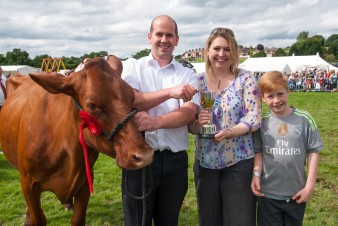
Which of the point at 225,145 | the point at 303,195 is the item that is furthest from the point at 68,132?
the point at 303,195

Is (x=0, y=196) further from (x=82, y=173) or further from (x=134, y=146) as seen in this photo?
(x=134, y=146)

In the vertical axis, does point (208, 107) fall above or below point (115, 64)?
below

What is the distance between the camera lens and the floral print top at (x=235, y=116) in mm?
2906

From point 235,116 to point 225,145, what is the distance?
26 cm

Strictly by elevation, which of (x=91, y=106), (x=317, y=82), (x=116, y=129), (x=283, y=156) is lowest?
(x=317, y=82)

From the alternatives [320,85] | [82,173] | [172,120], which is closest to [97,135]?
[172,120]

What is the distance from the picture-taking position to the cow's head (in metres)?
2.24

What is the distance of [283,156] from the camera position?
3.04 m

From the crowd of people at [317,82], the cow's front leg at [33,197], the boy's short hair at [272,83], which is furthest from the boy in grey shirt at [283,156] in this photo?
the crowd of people at [317,82]

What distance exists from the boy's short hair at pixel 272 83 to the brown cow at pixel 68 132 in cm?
128

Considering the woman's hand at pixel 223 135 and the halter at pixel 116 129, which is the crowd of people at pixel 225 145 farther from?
the halter at pixel 116 129

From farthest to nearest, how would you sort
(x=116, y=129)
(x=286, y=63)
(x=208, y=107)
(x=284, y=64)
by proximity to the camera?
1. (x=286, y=63)
2. (x=284, y=64)
3. (x=208, y=107)
4. (x=116, y=129)

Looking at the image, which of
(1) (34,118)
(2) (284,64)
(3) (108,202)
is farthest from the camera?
(2) (284,64)

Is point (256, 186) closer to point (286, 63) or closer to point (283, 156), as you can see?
point (283, 156)
